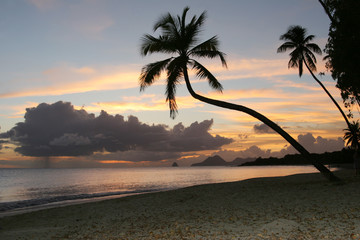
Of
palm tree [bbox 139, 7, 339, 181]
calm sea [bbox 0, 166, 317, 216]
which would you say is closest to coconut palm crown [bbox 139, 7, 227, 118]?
palm tree [bbox 139, 7, 339, 181]

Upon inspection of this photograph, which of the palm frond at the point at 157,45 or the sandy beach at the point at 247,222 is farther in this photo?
the palm frond at the point at 157,45

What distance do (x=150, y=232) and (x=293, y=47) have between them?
28.9 meters

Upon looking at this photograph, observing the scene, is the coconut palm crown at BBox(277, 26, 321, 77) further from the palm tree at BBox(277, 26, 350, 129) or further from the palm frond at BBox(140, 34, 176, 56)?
the palm frond at BBox(140, 34, 176, 56)

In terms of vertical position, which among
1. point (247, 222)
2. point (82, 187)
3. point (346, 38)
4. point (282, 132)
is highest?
point (346, 38)

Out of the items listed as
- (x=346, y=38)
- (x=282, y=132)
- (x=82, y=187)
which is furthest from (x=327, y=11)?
(x=82, y=187)

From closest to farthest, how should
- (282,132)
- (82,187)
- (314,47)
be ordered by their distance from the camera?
1. (282,132)
2. (314,47)
3. (82,187)

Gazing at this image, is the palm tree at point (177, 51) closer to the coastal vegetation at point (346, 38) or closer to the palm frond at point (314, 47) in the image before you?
the coastal vegetation at point (346, 38)

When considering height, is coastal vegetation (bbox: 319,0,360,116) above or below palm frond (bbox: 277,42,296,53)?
below

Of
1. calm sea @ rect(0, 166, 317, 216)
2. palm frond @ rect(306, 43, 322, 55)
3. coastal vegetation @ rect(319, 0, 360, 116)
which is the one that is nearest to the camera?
coastal vegetation @ rect(319, 0, 360, 116)

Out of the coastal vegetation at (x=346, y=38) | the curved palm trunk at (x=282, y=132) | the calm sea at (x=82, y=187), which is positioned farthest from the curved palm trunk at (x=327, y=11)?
the calm sea at (x=82, y=187)

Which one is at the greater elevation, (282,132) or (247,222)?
(282,132)

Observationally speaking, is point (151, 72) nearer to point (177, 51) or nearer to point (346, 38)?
point (177, 51)

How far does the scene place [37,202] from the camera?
22.1m

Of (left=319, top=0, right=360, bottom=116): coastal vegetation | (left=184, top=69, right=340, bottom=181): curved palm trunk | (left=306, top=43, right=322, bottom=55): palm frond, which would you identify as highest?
(left=306, top=43, right=322, bottom=55): palm frond
